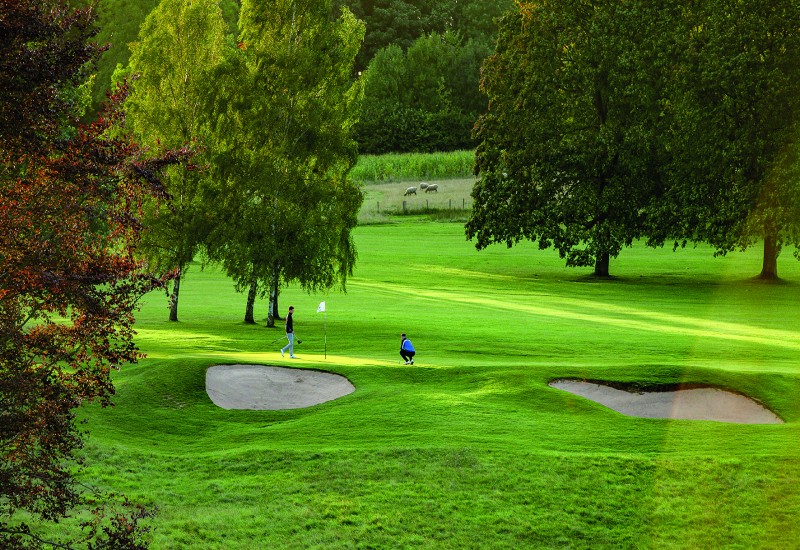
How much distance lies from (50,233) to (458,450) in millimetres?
12508

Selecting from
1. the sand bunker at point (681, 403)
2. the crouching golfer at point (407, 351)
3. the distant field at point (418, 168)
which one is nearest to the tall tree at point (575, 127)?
the crouching golfer at point (407, 351)

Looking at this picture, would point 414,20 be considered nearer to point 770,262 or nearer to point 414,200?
point 414,200

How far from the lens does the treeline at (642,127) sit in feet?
195

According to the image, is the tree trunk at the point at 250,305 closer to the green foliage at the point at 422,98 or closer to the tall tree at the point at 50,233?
the tall tree at the point at 50,233

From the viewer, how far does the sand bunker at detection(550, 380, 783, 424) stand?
26.5m

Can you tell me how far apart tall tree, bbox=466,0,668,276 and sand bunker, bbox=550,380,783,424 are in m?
35.9

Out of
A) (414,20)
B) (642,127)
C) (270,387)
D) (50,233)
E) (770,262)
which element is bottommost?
(270,387)

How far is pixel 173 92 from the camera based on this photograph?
4475 centimetres

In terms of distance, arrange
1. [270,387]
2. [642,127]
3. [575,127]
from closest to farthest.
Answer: [270,387] → [642,127] → [575,127]

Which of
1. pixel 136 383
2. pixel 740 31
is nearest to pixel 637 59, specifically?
pixel 740 31

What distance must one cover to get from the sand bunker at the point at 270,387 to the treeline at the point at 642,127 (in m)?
37.5

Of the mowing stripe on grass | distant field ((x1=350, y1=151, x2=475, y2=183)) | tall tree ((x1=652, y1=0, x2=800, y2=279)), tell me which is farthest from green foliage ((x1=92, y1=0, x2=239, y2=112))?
tall tree ((x1=652, y1=0, x2=800, y2=279))

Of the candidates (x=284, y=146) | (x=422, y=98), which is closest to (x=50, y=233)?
(x=284, y=146)

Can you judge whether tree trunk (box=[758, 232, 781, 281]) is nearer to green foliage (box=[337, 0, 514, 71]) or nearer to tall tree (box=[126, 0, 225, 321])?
tall tree (box=[126, 0, 225, 321])
